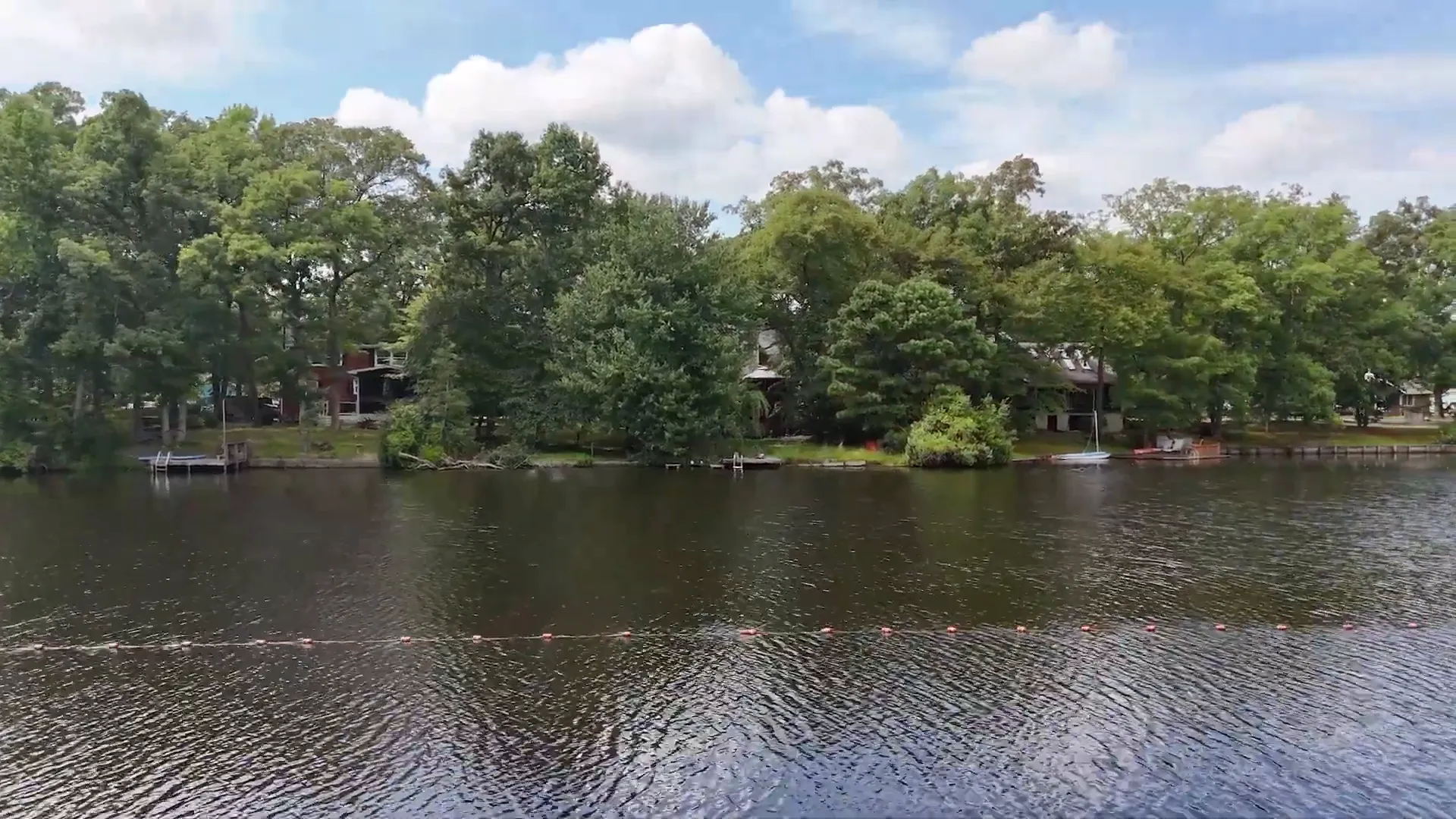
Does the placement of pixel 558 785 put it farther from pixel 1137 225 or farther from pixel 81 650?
pixel 1137 225

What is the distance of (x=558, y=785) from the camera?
38.3ft

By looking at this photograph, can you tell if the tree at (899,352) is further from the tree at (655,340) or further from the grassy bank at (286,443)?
the grassy bank at (286,443)

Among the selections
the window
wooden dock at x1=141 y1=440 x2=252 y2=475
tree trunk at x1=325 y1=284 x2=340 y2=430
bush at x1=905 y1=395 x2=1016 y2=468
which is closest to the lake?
wooden dock at x1=141 y1=440 x2=252 y2=475

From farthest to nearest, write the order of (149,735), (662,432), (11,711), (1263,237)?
(1263,237), (662,432), (11,711), (149,735)

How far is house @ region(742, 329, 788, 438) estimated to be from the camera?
54.0 meters

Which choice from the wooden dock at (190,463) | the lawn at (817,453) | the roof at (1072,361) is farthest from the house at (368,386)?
the roof at (1072,361)

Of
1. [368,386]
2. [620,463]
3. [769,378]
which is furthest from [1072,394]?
[368,386]

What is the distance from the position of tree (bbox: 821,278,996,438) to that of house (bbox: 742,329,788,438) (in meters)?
5.23

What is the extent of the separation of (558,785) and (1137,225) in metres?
54.3

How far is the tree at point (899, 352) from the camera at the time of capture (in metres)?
47.8

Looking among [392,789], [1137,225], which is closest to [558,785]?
[392,789]

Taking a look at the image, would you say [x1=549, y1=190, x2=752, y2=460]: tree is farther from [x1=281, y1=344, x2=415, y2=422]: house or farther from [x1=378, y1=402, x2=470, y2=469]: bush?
[x1=281, y1=344, x2=415, y2=422]: house

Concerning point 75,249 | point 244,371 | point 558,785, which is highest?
point 75,249

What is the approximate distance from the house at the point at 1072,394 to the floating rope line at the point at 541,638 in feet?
121
